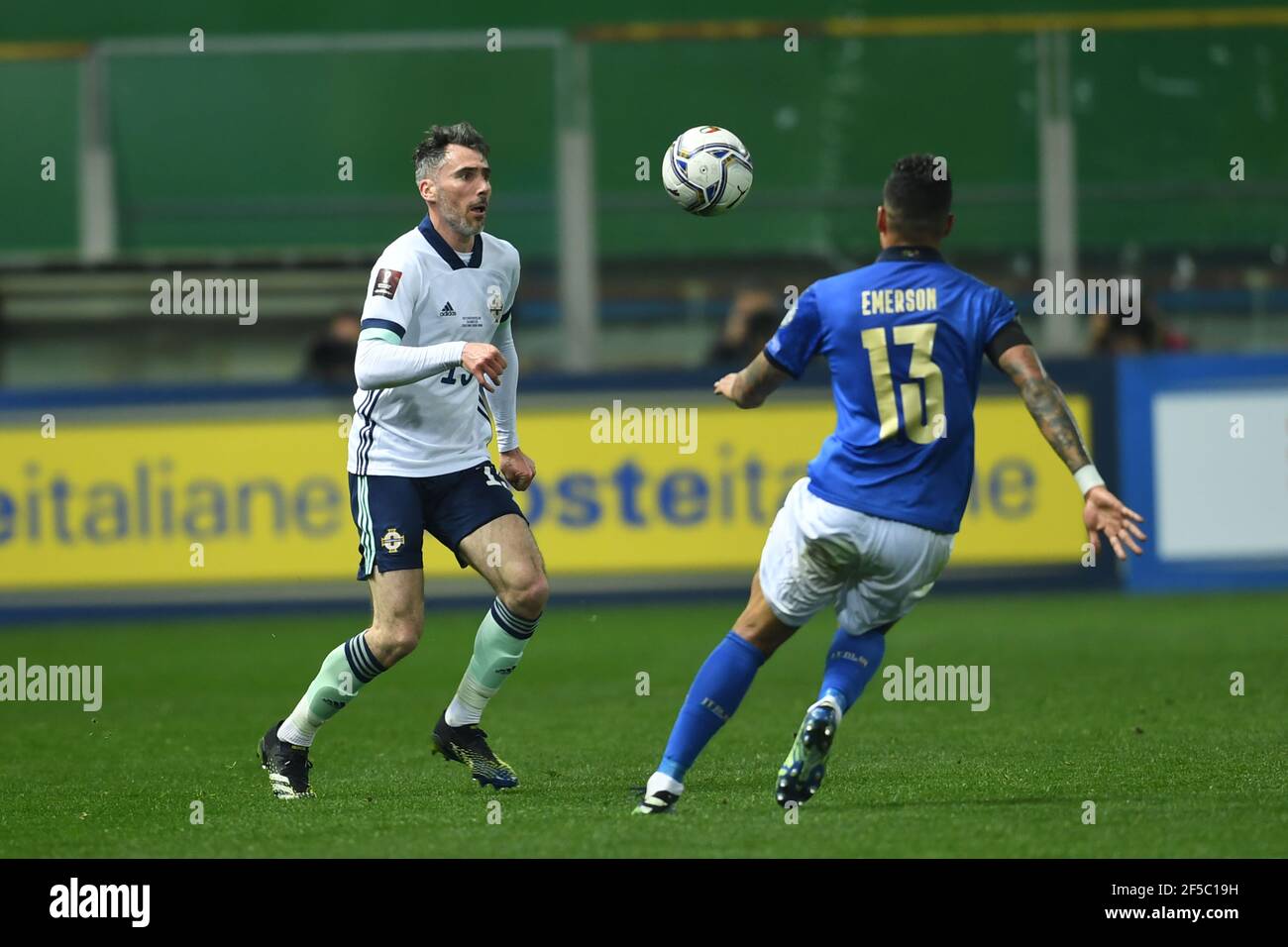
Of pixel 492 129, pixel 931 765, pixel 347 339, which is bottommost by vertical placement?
pixel 931 765

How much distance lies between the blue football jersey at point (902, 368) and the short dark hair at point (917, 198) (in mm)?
87

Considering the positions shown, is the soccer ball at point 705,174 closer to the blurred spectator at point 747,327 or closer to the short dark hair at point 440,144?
the short dark hair at point 440,144

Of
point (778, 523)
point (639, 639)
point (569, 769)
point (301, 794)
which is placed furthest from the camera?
point (639, 639)

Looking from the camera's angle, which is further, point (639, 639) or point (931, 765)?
point (639, 639)

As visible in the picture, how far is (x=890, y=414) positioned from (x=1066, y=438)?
0.53 m

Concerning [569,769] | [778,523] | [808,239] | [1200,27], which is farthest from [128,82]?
[778,523]

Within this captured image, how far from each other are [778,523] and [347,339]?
28.8 ft

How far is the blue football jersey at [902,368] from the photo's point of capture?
618 cm

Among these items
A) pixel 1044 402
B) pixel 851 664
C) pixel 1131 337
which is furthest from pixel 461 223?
pixel 1131 337

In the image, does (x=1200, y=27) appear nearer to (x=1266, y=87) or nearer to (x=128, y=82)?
(x=1266, y=87)

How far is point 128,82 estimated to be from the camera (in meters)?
15.4

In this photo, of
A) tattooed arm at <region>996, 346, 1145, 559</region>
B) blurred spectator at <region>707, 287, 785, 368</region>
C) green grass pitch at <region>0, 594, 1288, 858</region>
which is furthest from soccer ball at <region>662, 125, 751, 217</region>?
blurred spectator at <region>707, 287, 785, 368</region>

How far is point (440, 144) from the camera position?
24.1 ft

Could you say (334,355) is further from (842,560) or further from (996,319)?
(996,319)
